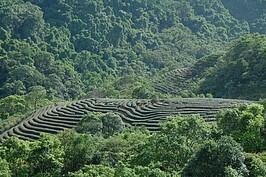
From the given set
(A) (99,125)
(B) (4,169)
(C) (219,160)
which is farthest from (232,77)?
(C) (219,160)

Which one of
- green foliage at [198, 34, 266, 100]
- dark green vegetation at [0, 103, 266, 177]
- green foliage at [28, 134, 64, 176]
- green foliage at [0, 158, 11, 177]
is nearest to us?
dark green vegetation at [0, 103, 266, 177]

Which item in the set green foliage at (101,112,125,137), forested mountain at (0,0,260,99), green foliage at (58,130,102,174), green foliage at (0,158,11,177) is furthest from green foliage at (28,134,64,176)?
forested mountain at (0,0,260,99)

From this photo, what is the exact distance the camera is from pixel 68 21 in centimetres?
10750

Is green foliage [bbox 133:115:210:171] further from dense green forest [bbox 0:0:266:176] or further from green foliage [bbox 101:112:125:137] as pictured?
green foliage [bbox 101:112:125:137]

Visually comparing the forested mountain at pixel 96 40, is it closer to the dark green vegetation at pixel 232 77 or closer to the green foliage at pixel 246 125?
the dark green vegetation at pixel 232 77

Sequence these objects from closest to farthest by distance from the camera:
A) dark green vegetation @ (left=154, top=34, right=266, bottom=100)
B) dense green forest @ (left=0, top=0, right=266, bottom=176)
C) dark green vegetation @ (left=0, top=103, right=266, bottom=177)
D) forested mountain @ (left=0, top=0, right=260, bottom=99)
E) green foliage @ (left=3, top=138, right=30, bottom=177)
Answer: dark green vegetation @ (left=0, top=103, right=266, bottom=177)
dense green forest @ (left=0, top=0, right=266, bottom=176)
green foliage @ (left=3, top=138, right=30, bottom=177)
dark green vegetation @ (left=154, top=34, right=266, bottom=100)
forested mountain @ (left=0, top=0, right=260, bottom=99)

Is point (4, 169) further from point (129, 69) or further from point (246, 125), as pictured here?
point (129, 69)

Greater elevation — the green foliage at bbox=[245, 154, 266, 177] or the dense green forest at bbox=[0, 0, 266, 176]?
the dense green forest at bbox=[0, 0, 266, 176]

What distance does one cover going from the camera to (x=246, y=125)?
949 inches

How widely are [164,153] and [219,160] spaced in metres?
4.21

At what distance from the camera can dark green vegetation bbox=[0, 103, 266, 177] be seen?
770 inches

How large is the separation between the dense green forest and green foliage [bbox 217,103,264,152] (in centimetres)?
6

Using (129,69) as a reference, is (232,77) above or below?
below

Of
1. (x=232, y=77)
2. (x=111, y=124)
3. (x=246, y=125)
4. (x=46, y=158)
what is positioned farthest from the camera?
(x=232, y=77)
